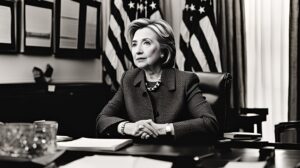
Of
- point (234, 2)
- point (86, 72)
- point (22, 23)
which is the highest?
point (234, 2)

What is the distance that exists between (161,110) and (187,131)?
13.6 inches

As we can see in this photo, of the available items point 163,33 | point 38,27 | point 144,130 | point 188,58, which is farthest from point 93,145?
point 188,58

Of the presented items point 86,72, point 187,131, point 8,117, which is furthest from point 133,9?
point 187,131

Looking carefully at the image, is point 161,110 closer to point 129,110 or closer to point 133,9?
point 129,110

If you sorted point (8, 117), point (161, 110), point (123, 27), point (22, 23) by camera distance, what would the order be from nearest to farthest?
point (161, 110)
point (8, 117)
point (22, 23)
point (123, 27)

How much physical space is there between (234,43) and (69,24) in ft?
5.62

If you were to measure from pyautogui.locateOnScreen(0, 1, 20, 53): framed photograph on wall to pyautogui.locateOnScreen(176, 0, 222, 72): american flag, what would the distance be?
171cm

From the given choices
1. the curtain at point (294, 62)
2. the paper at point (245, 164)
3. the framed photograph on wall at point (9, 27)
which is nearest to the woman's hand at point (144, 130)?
the paper at point (245, 164)

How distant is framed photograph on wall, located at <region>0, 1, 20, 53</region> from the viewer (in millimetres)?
3898

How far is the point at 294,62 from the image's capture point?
451cm

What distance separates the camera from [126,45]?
503cm

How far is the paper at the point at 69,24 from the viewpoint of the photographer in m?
4.69

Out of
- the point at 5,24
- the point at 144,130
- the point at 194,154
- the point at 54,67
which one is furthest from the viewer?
the point at 54,67

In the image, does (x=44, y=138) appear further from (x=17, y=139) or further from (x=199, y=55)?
(x=199, y=55)
